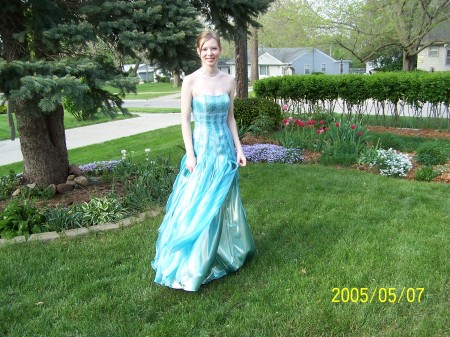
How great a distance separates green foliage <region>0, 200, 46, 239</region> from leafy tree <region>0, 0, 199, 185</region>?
1.02 meters

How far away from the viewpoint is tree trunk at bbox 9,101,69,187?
209 inches

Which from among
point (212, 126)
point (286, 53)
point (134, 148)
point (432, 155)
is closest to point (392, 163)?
point (432, 155)

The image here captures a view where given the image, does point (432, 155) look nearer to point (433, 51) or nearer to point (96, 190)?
point (96, 190)

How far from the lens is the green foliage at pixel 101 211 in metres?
4.64

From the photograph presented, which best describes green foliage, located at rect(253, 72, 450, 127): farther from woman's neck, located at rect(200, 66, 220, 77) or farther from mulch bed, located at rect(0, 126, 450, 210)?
woman's neck, located at rect(200, 66, 220, 77)

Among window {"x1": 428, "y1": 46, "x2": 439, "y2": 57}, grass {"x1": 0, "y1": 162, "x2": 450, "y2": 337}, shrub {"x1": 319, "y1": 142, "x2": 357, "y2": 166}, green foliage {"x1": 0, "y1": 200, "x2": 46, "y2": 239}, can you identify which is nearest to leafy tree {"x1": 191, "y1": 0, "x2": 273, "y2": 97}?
grass {"x1": 0, "y1": 162, "x2": 450, "y2": 337}

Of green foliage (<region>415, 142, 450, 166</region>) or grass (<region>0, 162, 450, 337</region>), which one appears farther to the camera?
green foliage (<region>415, 142, 450, 166</region>)

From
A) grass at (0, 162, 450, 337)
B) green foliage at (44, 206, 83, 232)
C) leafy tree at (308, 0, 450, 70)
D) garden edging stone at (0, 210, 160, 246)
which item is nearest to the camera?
grass at (0, 162, 450, 337)

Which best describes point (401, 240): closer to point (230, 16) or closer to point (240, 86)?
point (230, 16)

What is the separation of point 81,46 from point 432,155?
5.36 m

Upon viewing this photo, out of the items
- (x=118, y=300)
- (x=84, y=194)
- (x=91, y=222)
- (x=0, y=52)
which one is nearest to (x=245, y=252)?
(x=118, y=300)

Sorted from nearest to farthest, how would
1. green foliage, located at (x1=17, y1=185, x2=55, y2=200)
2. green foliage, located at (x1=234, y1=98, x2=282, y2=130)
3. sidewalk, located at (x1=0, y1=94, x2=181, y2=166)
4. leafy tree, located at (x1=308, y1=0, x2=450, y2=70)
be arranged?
green foliage, located at (x1=17, y1=185, x2=55, y2=200), green foliage, located at (x1=234, y1=98, x2=282, y2=130), sidewalk, located at (x1=0, y1=94, x2=181, y2=166), leafy tree, located at (x1=308, y1=0, x2=450, y2=70)

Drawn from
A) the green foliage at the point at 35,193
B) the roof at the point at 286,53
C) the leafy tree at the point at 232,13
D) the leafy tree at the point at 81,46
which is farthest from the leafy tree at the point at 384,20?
the roof at the point at 286,53

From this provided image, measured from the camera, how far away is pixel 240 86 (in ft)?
39.7
